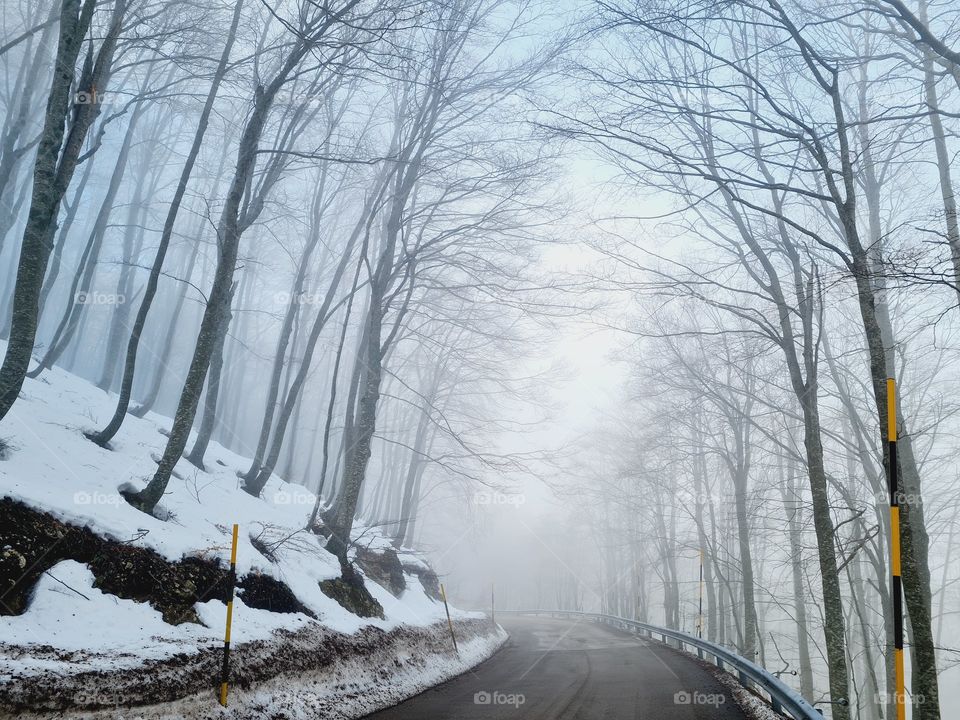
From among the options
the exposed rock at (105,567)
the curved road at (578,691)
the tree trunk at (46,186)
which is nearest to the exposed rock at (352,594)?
the curved road at (578,691)

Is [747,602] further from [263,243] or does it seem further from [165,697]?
[263,243]

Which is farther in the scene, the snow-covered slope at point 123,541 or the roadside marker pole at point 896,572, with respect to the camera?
the snow-covered slope at point 123,541

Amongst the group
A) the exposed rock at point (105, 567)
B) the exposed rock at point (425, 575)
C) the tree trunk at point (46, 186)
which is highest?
the tree trunk at point (46, 186)

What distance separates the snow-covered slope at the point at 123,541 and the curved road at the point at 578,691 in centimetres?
170

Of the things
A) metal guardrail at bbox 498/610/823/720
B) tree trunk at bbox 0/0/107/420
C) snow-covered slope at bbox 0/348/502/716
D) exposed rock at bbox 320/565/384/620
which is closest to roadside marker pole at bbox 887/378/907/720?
metal guardrail at bbox 498/610/823/720

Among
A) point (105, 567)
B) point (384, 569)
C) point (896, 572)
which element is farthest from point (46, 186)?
point (384, 569)

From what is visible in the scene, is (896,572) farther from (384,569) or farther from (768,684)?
(384,569)

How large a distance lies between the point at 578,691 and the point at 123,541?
6.63 m

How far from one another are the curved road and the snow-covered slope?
170cm

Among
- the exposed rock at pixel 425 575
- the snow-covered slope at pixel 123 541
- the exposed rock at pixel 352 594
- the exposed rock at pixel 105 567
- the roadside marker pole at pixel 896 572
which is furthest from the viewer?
the exposed rock at pixel 425 575

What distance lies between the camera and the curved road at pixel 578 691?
732 cm

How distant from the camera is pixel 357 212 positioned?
21.3m

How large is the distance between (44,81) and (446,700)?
22248 millimetres

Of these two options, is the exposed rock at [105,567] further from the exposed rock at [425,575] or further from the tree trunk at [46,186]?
the exposed rock at [425,575]
